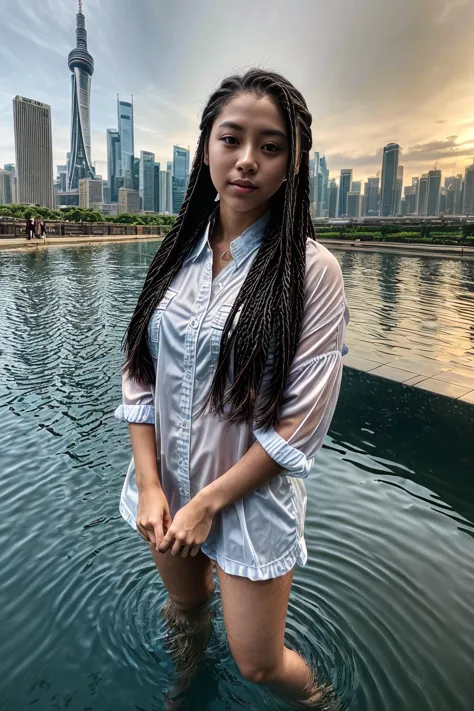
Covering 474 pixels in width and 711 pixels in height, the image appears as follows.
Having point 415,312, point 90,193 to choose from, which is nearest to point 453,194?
point 415,312

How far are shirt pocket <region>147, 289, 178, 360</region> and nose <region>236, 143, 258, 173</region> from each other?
14.7 inches

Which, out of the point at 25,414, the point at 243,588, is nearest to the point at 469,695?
the point at 243,588

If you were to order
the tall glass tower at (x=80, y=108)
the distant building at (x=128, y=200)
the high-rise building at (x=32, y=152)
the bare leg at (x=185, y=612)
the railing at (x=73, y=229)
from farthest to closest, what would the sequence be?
the tall glass tower at (x=80, y=108), the high-rise building at (x=32, y=152), the distant building at (x=128, y=200), the railing at (x=73, y=229), the bare leg at (x=185, y=612)

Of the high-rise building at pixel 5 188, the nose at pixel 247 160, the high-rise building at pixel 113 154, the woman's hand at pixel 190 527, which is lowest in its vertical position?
the woman's hand at pixel 190 527

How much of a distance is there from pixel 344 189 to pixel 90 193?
74624 mm

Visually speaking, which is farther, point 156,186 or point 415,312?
point 156,186

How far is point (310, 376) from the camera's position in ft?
3.98

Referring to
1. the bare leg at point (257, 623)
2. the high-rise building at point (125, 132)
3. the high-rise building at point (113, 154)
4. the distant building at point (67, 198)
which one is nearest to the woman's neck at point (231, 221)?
the bare leg at point (257, 623)

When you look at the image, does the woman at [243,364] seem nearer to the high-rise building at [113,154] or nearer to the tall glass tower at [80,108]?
the tall glass tower at [80,108]

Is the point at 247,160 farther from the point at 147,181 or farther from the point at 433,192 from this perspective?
the point at 147,181

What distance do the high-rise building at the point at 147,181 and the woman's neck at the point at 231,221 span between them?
4780 inches

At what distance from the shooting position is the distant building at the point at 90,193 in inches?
4963

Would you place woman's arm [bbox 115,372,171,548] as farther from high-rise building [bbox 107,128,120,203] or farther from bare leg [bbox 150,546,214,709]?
high-rise building [bbox 107,128,120,203]

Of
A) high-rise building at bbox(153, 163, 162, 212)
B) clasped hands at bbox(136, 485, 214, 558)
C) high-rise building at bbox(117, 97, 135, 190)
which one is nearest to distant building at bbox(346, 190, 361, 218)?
high-rise building at bbox(153, 163, 162, 212)
